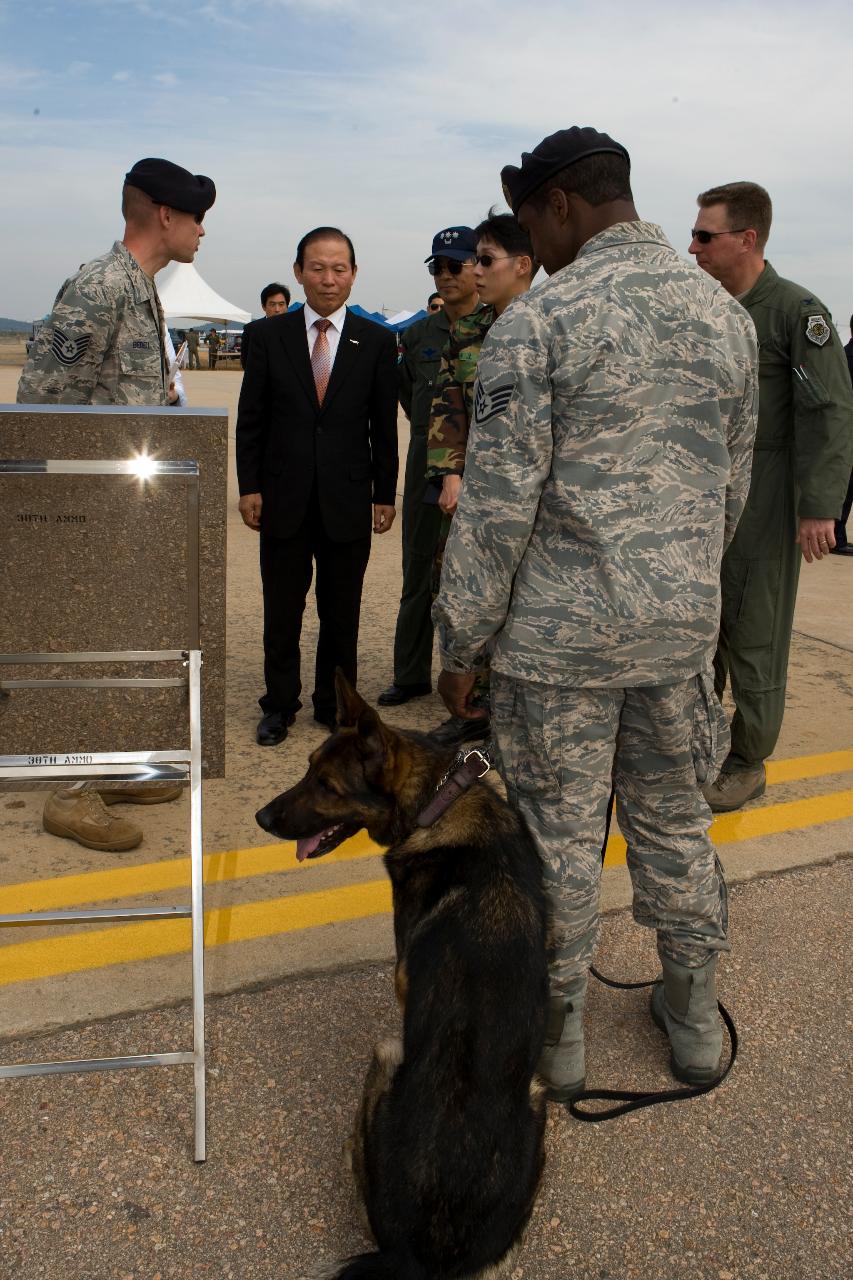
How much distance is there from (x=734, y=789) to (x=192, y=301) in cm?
3754

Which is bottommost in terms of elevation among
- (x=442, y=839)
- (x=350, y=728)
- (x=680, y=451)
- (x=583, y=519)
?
(x=442, y=839)

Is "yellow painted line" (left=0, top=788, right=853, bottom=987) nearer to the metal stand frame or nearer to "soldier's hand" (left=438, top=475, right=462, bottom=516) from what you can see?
the metal stand frame

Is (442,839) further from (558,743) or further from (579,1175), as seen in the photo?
(579,1175)

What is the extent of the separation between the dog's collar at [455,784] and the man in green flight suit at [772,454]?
5.20 feet

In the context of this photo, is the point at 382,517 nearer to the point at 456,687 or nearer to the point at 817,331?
the point at 817,331

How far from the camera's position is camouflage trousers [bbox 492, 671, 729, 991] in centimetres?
227

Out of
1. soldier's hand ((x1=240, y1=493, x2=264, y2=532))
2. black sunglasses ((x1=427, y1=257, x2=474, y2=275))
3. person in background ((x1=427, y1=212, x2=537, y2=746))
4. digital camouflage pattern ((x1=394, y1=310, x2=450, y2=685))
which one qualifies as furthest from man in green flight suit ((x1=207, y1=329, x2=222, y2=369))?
person in background ((x1=427, y1=212, x2=537, y2=746))

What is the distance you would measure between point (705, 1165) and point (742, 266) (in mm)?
3160

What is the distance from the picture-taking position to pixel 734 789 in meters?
4.10

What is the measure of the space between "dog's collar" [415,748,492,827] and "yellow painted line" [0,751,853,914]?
1.27 metres

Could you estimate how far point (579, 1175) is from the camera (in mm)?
2248

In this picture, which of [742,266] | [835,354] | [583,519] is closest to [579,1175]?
[583,519]

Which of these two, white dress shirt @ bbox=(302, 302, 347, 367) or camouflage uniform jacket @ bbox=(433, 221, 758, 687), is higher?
white dress shirt @ bbox=(302, 302, 347, 367)

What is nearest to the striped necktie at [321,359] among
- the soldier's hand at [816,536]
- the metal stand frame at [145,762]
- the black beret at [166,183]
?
the black beret at [166,183]
